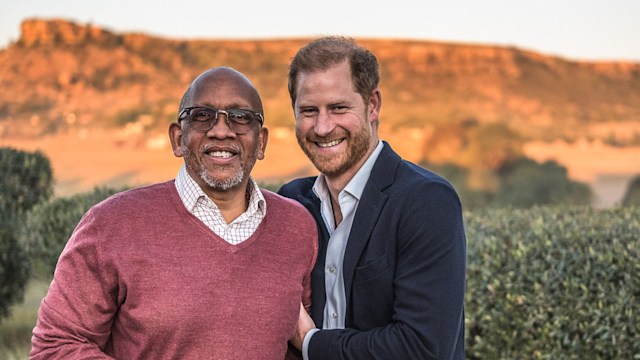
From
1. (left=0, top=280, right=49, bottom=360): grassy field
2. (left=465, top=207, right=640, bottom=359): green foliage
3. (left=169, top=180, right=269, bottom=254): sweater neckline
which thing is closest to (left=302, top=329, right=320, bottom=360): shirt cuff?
(left=169, top=180, right=269, bottom=254): sweater neckline

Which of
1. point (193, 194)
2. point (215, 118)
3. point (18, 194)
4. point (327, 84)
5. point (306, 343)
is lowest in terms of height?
point (18, 194)

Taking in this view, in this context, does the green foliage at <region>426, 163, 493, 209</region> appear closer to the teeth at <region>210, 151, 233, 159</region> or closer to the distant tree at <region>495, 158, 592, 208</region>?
the distant tree at <region>495, 158, 592, 208</region>

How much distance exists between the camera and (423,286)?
292 centimetres

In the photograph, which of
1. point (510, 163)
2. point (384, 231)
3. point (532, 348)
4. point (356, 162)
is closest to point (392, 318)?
point (384, 231)

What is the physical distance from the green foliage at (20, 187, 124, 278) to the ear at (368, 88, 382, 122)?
4.50 metres

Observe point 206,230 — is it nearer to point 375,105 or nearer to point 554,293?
point 375,105

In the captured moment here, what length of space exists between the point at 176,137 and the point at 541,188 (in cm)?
1429

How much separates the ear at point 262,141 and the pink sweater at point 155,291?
1.26ft

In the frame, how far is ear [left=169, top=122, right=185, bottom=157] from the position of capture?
3149 millimetres

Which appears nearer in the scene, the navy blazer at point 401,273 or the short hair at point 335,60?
the navy blazer at point 401,273

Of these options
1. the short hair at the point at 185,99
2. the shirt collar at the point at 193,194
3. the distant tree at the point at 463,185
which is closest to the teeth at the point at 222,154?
the shirt collar at the point at 193,194

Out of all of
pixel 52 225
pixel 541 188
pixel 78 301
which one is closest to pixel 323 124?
pixel 78 301

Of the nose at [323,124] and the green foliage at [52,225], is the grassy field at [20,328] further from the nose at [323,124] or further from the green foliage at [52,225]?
the nose at [323,124]

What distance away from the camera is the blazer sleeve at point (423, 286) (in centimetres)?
292
